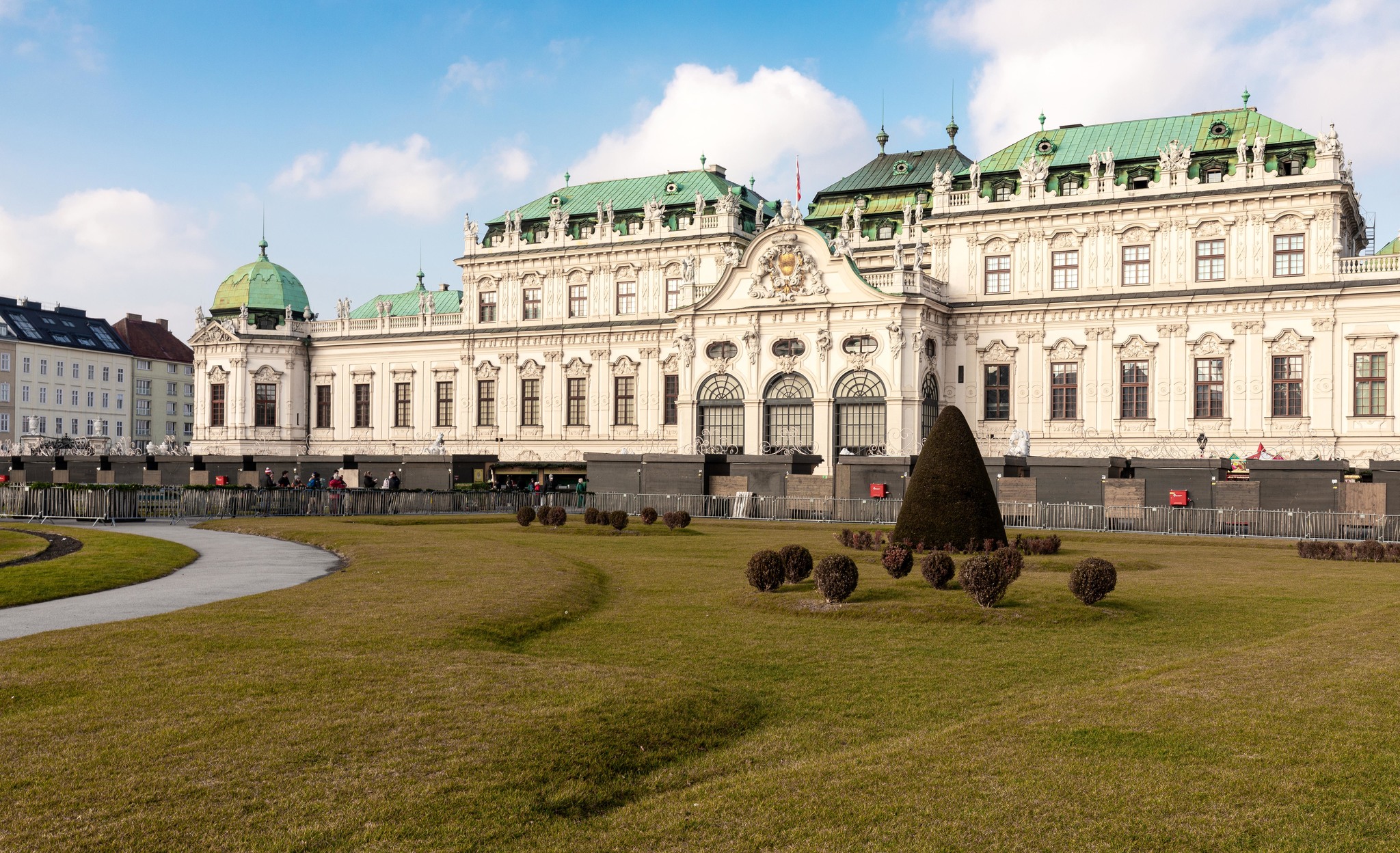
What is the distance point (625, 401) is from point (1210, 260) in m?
36.4

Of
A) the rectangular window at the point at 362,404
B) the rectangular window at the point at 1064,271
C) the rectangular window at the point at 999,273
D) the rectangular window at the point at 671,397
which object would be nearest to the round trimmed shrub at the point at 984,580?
the rectangular window at the point at 1064,271

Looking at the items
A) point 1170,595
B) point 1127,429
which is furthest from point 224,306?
point 1170,595

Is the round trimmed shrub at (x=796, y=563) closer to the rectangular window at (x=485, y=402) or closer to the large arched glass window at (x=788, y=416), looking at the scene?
the large arched glass window at (x=788, y=416)

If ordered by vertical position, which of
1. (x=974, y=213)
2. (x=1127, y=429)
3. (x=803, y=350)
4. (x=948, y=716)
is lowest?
(x=948, y=716)

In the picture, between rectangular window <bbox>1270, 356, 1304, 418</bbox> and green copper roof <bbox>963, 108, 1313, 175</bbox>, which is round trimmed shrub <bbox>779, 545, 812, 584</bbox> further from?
green copper roof <bbox>963, 108, 1313, 175</bbox>

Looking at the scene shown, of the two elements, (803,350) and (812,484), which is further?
(803,350)

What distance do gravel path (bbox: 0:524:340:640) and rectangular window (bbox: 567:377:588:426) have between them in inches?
1713

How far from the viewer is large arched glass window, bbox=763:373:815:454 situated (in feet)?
226

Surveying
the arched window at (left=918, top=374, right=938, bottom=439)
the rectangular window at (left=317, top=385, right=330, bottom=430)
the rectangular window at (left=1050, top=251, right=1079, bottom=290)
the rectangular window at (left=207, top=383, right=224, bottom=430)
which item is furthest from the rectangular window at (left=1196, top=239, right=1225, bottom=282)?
the rectangular window at (left=207, top=383, right=224, bottom=430)

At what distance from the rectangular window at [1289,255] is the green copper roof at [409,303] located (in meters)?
56.0

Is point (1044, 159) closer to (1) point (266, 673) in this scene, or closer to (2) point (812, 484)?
(2) point (812, 484)

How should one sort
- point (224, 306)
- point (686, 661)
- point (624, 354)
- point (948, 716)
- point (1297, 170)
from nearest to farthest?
point (948, 716) < point (686, 661) < point (1297, 170) < point (624, 354) < point (224, 306)

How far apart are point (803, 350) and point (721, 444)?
7430mm

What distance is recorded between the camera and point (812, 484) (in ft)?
171
